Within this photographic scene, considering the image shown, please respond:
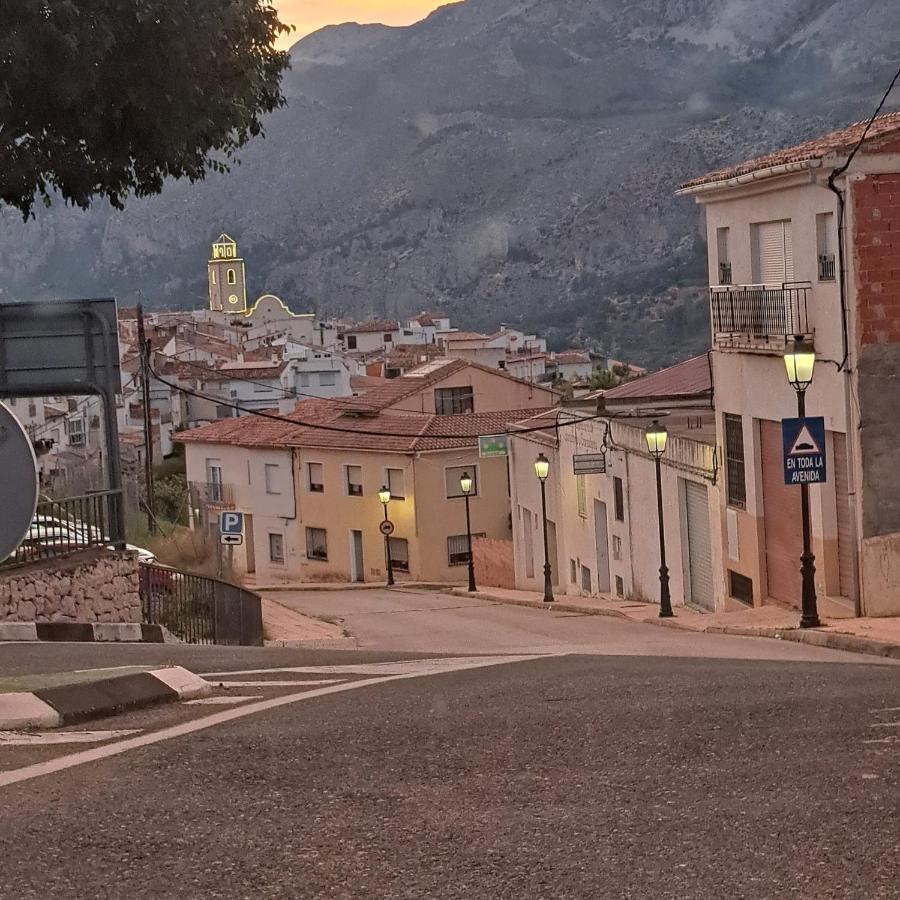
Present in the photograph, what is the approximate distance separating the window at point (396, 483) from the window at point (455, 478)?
1.62 m

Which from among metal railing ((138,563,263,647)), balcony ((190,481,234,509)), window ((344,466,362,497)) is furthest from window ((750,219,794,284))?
balcony ((190,481,234,509))

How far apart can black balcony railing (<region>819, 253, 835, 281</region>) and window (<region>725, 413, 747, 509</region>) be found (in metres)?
3.94

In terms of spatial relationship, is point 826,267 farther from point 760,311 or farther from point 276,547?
point 276,547

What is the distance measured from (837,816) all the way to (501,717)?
311cm

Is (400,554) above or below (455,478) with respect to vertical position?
below

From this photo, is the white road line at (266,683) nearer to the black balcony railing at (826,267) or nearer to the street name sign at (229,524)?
the black balcony railing at (826,267)

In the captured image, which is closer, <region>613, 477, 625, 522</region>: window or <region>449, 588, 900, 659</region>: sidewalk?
<region>449, 588, 900, 659</region>: sidewalk

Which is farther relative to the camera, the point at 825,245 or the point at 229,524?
the point at 229,524

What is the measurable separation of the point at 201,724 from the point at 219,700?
1097 millimetres

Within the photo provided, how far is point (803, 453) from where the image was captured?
17641 mm

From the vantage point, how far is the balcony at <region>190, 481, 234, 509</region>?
64.6m

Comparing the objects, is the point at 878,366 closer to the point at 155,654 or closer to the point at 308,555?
the point at 155,654

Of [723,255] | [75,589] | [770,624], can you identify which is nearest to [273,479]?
[723,255]

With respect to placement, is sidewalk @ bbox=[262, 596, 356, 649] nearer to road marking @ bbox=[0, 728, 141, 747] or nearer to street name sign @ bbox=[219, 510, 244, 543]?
street name sign @ bbox=[219, 510, 244, 543]
